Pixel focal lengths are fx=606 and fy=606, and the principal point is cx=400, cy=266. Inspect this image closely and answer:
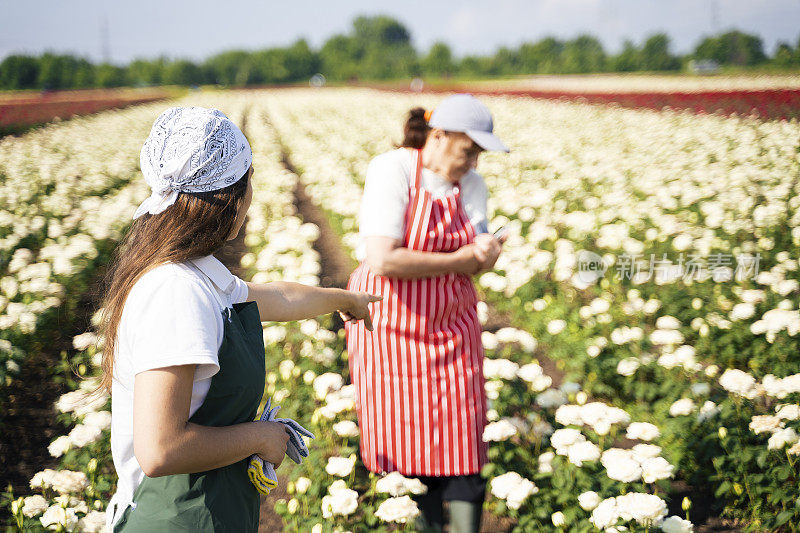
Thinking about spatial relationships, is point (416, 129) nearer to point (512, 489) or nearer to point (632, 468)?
point (512, 489)

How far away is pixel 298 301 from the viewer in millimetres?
1648

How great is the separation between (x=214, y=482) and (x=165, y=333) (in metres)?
0.36

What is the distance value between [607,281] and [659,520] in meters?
3.13

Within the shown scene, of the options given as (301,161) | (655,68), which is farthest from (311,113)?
(655,68)

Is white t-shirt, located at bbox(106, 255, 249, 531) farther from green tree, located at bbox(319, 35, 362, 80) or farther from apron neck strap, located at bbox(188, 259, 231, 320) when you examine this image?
green tree, located at bbox(319, 35, 362, 80)

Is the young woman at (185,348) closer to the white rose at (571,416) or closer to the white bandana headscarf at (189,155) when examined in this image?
the white bandana headscarf at (189,155)

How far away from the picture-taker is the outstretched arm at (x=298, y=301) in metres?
1.57

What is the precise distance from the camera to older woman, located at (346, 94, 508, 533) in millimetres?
2023

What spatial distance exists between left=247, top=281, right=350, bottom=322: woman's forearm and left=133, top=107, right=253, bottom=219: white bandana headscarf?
1.40 ft

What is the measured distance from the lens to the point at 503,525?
9.44ft

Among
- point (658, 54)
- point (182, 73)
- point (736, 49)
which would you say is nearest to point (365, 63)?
point (182, 73)

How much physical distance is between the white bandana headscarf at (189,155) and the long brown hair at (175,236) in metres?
0.02

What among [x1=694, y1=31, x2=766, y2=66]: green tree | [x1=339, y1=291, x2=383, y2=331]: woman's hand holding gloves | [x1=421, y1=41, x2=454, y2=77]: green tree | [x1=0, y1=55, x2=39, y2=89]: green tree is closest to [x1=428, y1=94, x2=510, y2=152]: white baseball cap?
[x1=339, y1=291, x2=383, y2=331]: woman's hand holding gloves

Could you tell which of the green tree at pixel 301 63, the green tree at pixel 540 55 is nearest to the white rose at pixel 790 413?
the green tree at pixel 540 55
